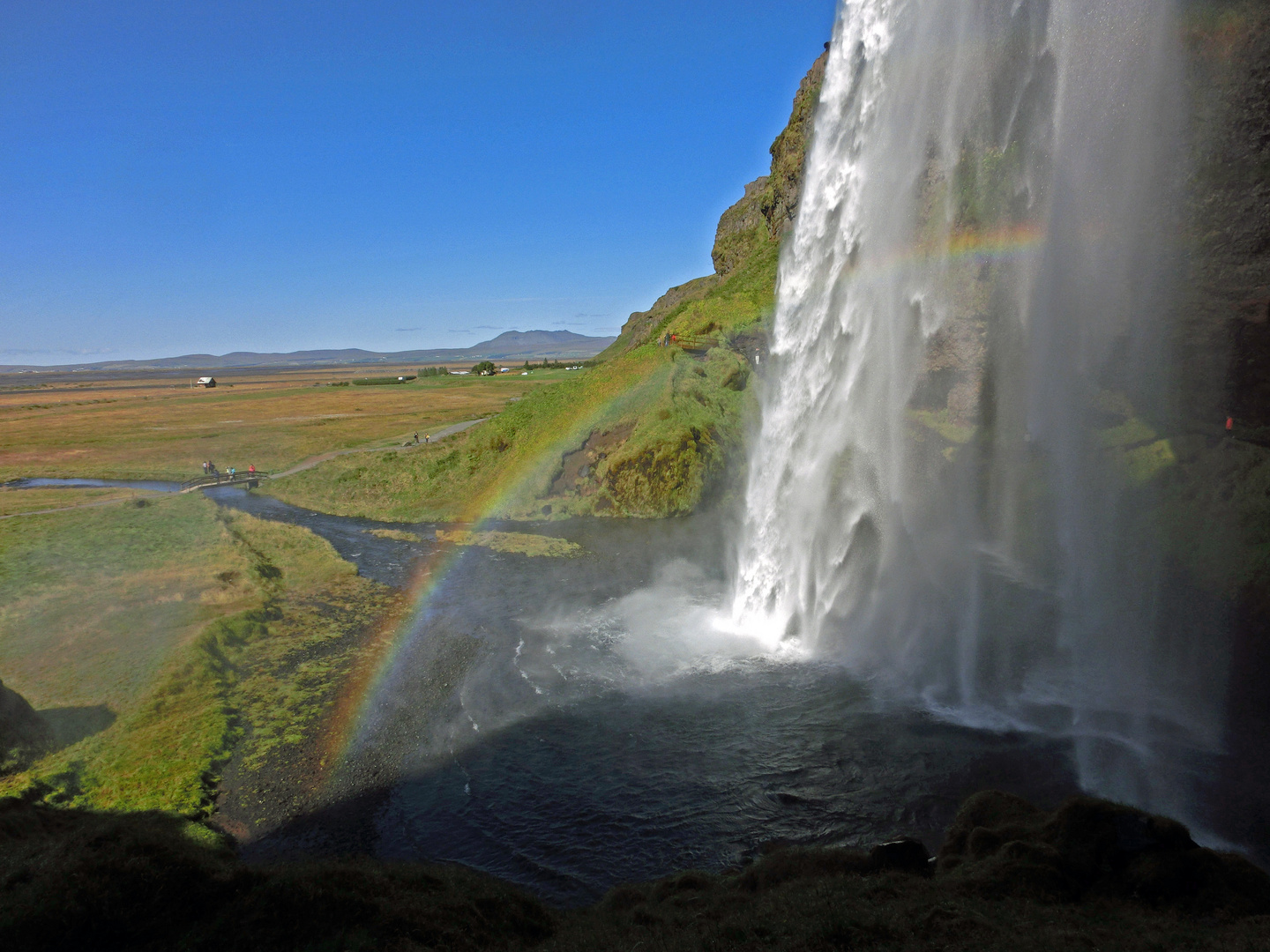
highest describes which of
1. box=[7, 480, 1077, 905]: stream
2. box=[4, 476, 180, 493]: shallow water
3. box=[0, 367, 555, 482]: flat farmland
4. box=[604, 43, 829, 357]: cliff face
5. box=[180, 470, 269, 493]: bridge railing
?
box=[604, 43, 829, 357]: cliff face

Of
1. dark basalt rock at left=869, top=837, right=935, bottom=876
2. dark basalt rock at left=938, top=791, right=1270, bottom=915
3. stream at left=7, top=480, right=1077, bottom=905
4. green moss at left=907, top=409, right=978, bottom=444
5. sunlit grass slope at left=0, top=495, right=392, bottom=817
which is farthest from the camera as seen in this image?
green moss at left=907, top=409, right=978, bottom=444

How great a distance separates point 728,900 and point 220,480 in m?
51.1

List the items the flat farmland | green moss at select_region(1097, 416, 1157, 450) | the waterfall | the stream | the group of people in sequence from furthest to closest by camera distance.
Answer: the flat farmland < the group of people < green moss at select_region(1097, 416, 1157, 450) < the waterfall < the stream

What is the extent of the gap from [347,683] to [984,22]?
24.8 metres

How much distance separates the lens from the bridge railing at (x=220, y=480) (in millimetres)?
49344

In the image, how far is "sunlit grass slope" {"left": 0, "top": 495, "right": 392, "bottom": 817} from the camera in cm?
1404

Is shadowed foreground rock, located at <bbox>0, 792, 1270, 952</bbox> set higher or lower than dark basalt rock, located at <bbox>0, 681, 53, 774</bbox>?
higher

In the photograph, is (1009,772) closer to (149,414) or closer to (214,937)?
(214,937)

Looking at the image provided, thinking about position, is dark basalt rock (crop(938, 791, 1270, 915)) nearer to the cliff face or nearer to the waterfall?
the waterfall

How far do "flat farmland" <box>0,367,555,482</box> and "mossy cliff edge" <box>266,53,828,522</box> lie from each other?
15460 mm

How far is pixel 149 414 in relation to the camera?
101 m

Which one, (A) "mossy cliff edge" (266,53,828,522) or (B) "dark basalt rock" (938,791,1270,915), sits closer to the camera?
(B) "dark basalt rock" (938,791,1270,915)

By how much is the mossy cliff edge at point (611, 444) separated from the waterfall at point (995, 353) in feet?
48.0

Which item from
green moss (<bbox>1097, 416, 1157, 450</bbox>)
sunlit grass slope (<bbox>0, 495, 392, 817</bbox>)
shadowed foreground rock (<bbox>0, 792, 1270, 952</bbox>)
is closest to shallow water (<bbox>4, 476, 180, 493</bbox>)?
sunlit grass slope (<bbox>0, 495, 392, 817</bbox>)
